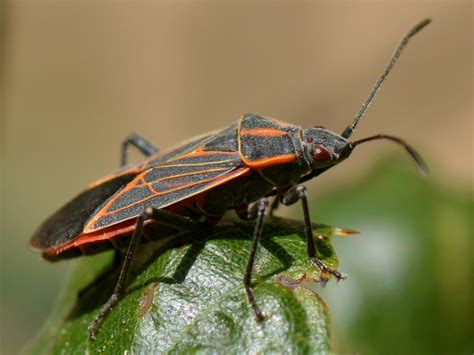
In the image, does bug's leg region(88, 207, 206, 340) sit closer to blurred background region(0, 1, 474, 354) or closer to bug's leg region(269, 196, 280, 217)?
bug's leg region(269, 196, 280, 217)

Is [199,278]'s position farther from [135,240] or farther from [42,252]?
[42,252]

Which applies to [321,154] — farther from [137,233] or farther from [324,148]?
[137,233]

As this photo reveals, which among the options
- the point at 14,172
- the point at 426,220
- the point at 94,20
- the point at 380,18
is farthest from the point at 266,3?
the point at 426,220

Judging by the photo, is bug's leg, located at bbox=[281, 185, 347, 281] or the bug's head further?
the bug's head

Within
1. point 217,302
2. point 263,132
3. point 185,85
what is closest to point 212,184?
point 263,132

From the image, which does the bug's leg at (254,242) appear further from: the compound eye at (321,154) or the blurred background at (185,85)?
the blurred background at (185,85)

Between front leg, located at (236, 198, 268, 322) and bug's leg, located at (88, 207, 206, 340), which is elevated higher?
front leg, located at (236, 198, 268, 322)

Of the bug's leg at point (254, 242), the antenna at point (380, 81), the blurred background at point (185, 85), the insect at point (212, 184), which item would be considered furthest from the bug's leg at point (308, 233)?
the blurred background at point (185, 85)

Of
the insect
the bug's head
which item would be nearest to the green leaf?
the insect
